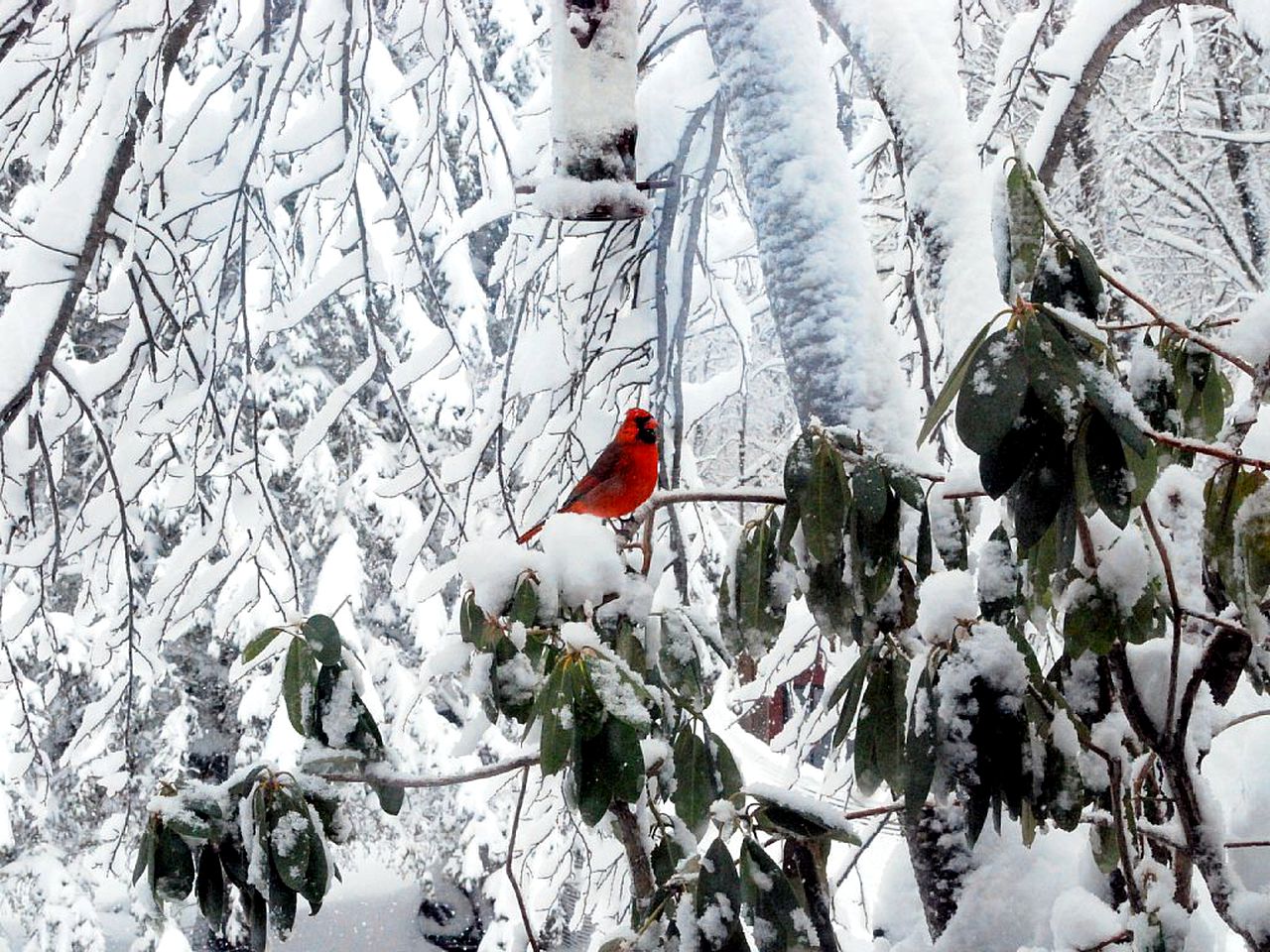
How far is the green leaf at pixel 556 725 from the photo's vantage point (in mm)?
726

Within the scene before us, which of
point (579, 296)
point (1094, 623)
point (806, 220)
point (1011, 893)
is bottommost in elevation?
point (1011, 893)

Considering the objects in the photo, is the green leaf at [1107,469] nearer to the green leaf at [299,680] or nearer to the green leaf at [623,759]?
the green leaf at [623,759]

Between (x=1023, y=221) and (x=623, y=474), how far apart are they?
97cm

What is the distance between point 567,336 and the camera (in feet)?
6.32

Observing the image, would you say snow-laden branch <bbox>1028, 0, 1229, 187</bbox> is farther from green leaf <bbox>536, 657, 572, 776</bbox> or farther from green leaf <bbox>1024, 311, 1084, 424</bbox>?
green leaf <bbox>536, 657, 572, 776</bbox>

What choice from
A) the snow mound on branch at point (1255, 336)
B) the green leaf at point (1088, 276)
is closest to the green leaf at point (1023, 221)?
the green leaf at point (1088, 276)

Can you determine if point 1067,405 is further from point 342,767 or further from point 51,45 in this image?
point 51,45

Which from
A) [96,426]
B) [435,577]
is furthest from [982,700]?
[96,426]

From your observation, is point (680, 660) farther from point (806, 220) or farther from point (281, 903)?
point (806, 220)

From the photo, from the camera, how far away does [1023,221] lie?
33.5 inches

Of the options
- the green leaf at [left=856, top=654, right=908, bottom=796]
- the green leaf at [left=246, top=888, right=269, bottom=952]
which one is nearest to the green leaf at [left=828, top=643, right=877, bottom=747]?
the green leaf at [left=856, top=654, right=908, bottom=796]

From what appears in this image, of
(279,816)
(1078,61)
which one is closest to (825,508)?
(279,816)

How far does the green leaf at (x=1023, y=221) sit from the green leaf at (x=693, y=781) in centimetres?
42

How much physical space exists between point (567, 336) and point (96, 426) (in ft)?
2.44
